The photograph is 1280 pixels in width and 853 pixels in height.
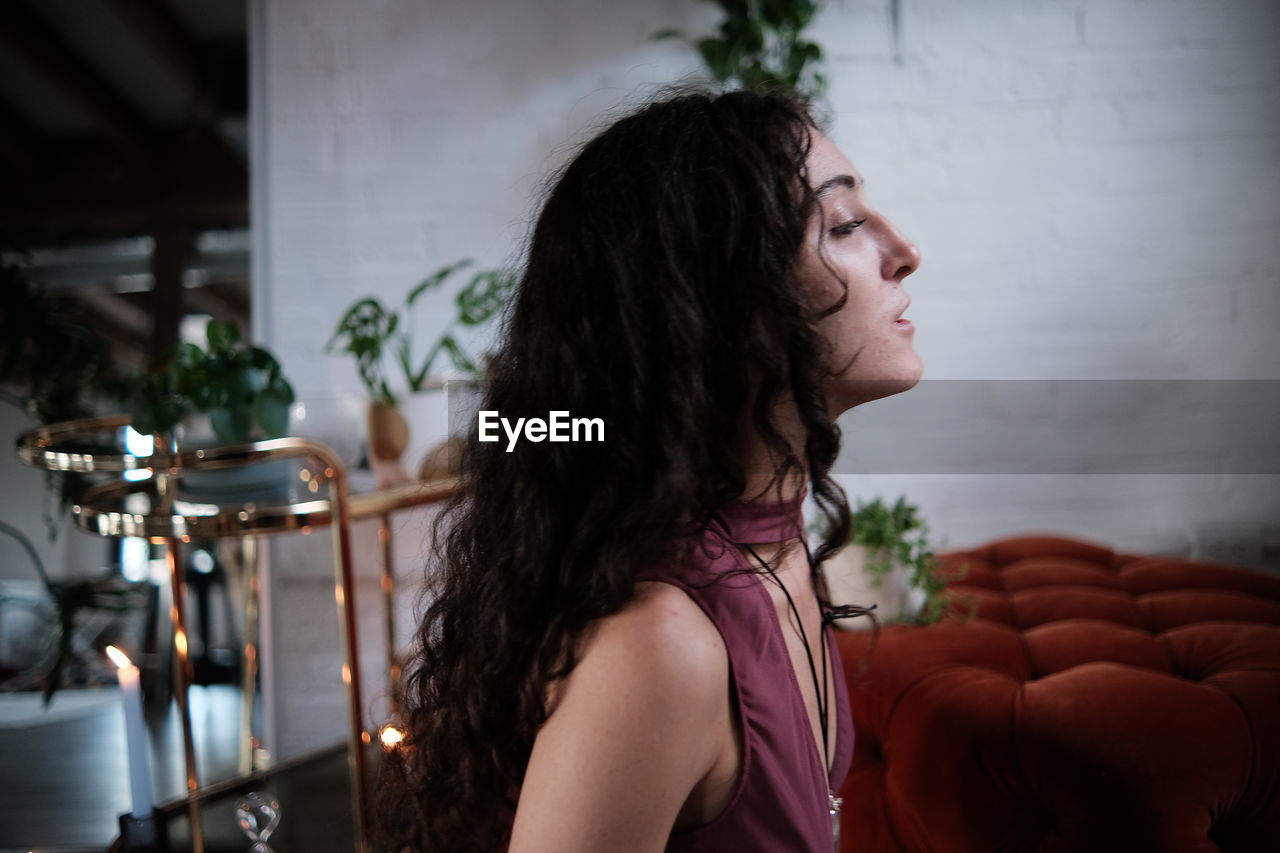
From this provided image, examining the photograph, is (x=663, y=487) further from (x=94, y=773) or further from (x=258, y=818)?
(x=94, y=773)

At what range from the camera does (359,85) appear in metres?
2.01

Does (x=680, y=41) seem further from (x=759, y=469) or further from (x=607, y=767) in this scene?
(x=607, y=767)

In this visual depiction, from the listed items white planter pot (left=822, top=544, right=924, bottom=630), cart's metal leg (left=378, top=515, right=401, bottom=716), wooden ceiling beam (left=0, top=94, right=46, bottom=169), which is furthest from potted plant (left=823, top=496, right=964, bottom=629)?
wooden ceiling beam (left=0, top=94, right=46, bottom=169)

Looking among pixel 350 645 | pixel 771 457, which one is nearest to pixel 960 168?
pixel 771 457

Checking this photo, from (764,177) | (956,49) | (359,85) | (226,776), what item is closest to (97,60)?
(359,85)

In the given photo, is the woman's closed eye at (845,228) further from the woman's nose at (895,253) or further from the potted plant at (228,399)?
the potted plant at (228,399)

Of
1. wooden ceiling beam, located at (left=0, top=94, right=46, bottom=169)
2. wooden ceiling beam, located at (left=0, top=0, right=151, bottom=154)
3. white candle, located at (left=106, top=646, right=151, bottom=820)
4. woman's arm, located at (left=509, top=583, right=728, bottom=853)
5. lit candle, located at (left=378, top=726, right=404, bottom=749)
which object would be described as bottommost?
lit candle, located at (left=378, top=726, right=404, bottom=749)

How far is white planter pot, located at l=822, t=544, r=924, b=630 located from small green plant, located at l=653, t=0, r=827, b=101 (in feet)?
2.85

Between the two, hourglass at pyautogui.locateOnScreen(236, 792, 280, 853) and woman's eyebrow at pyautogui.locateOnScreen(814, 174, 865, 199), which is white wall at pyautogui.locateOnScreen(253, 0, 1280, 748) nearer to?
woman's eyebrow at pyautogui.locateOnScreen(814, 174, 865, 199)

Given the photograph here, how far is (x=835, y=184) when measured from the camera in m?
0.71

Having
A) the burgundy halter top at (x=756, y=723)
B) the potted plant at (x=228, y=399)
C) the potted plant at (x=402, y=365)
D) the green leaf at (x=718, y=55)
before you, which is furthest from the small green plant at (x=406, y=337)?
the burgundy halter top at (x=756, y=723)

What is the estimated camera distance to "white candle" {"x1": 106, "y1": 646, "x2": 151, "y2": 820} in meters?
0.79

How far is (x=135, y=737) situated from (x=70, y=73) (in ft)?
6.03

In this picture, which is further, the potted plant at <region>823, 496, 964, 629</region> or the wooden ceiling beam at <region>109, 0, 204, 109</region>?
the wooden ceiling beam at <region>109, 0, 204, 109</region>
